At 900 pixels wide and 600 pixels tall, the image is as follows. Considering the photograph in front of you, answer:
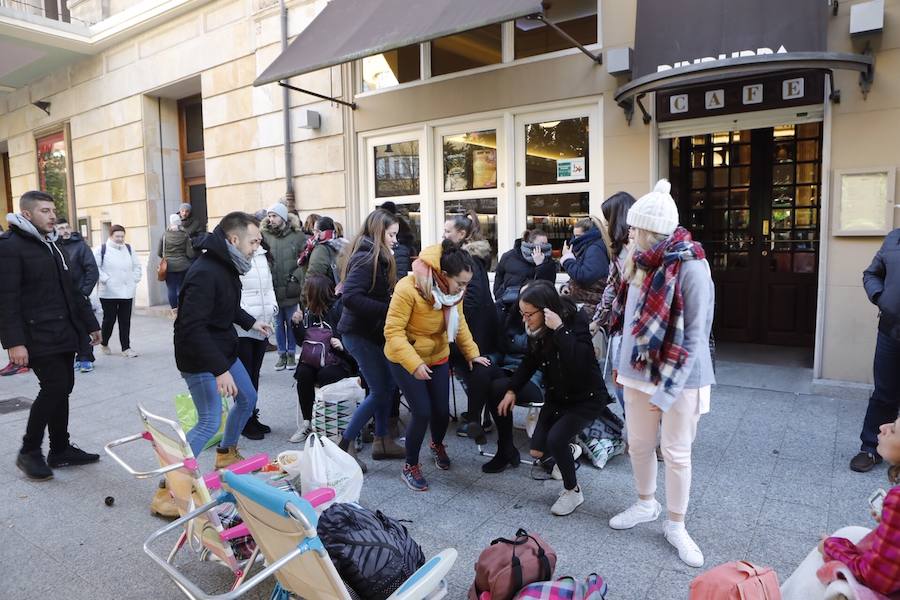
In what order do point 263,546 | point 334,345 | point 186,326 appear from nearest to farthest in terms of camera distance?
point 263,546 → point 186,326 → point 334,345

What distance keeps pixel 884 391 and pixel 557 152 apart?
430cm

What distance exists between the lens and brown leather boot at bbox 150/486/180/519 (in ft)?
12.0

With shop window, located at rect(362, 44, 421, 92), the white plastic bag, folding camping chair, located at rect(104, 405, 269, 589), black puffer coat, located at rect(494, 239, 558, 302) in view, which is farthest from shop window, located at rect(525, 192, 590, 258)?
folding camping chair, located at rect(104, 405, 269, 589)

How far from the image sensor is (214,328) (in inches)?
152

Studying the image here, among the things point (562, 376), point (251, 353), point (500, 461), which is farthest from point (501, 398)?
point (251, 353)

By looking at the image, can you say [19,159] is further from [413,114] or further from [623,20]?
[623,20]

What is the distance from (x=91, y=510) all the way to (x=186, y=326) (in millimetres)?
1366

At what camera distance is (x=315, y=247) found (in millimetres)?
6625

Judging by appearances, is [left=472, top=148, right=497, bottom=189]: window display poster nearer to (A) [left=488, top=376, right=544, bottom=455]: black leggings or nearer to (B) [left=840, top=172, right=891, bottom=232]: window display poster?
(B) [left=840, top=172, right=891, bottom=232]: window display poster

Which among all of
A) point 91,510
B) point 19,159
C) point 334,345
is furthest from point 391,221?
point 19,159

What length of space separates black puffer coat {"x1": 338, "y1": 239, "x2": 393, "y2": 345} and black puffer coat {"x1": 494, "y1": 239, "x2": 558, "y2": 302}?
1.55 meters

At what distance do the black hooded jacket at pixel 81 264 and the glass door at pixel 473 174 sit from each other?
4.43 metres

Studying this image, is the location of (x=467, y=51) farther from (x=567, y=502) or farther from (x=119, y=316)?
(x=567, y=502)

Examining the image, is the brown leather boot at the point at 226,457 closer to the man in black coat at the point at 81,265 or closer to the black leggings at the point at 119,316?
the man in black coat at the point at 81,265
